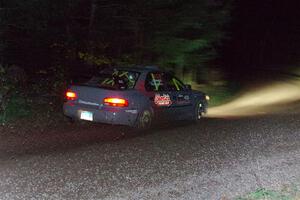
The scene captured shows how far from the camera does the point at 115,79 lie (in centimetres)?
1209

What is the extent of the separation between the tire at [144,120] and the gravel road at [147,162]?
26cm

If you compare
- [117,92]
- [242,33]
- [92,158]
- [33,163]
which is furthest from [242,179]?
[242,33]

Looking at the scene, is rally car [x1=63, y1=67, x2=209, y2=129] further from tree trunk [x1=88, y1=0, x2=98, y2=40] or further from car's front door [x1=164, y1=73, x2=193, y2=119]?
tree trunk [x1=88, y1=0, x2=98, y2=40]

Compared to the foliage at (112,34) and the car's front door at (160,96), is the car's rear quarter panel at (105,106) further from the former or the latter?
the foliage at (112,34)

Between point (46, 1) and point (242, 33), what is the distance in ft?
159

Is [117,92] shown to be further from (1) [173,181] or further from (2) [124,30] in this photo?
(2) [124,30]

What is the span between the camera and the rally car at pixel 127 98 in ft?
37.6

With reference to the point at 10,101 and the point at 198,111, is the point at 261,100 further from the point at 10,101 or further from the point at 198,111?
the point at 10,101

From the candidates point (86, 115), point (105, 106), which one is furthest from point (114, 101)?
point (86, 115)

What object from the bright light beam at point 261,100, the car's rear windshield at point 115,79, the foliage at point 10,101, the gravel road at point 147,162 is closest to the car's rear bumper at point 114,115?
the gravel road at point 147,162

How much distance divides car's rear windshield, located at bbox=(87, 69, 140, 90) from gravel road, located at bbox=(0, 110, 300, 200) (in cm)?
97

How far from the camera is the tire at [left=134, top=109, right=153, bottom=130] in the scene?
11789 millimetres

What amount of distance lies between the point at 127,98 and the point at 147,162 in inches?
119

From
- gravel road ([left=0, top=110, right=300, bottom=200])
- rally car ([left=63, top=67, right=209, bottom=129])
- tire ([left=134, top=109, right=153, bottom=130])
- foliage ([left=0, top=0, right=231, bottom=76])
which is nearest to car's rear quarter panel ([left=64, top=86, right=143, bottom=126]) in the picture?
rally car ([left=63, top=67, right=209, bottom=129])
